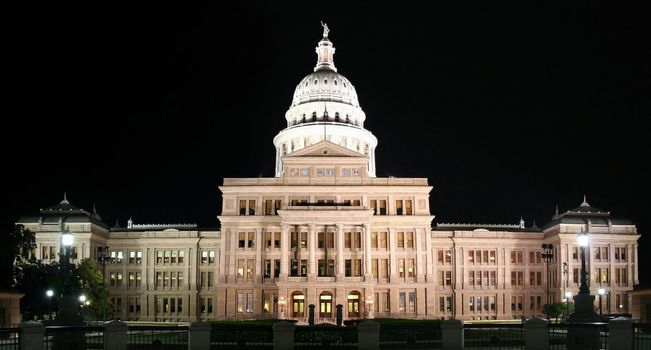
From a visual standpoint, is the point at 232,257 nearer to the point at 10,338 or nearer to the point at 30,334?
the point at 10,338

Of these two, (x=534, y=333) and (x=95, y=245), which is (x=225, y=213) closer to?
(x=95, y=245)

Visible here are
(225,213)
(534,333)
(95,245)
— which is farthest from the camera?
(95,245)

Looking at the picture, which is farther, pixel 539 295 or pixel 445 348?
pixel 539 295

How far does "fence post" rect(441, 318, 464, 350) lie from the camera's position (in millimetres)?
42531

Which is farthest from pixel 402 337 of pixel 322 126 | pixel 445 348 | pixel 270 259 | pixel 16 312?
pixel 322 126

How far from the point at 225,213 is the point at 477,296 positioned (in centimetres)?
3997

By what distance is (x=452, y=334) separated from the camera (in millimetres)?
42656

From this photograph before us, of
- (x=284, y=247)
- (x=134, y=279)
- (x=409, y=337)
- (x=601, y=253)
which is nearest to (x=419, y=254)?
(x=284, y=247)

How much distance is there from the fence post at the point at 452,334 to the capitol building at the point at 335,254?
60423 millimetres

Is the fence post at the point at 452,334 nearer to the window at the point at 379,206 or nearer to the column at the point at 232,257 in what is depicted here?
the column at the point at 232,257

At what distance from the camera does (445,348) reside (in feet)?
140

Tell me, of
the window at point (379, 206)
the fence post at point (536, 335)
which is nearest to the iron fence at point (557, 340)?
the fence post at point (536, 335)

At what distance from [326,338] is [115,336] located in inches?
505

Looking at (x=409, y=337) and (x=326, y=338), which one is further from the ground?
(x=409, y=337)
